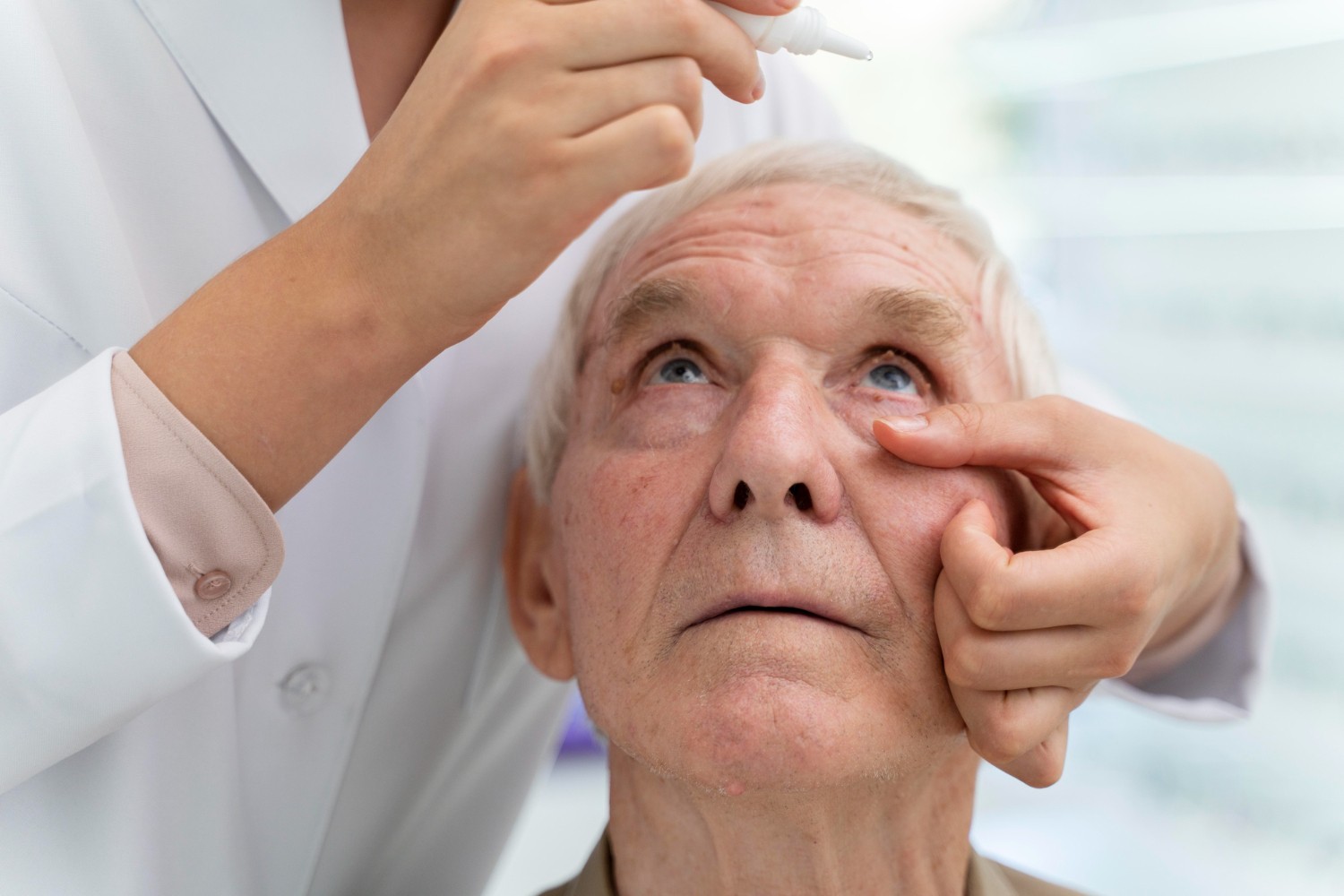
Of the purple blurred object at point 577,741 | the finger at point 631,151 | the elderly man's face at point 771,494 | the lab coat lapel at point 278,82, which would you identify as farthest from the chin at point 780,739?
the purple blurred object at point 577,741

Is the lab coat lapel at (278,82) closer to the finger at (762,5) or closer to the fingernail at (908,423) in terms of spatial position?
Answer: the finger at (762,5)

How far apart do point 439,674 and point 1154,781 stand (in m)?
2.20

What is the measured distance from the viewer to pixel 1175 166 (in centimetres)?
254

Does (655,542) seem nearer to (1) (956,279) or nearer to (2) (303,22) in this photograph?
(1) (956,279)

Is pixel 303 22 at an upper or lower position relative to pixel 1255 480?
lower

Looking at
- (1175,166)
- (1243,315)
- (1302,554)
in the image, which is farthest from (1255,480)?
(1175,166)

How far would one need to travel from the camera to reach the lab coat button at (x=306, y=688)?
126cm

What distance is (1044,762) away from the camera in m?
1.06

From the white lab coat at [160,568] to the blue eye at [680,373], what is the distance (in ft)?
0.96

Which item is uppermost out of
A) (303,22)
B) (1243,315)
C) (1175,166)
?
(1175,166)

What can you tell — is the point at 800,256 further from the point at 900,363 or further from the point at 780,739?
the point at 780,739

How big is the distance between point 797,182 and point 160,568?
2.70 ft

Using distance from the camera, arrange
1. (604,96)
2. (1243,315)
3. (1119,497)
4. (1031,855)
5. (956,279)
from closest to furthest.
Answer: (604,96)
(1119,497)
(956,279)
(1243,315)
(1031,855)

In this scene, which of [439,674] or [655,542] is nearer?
[655,542]
